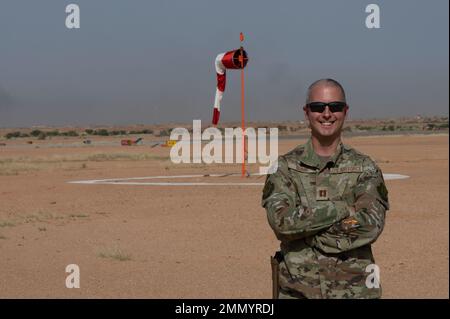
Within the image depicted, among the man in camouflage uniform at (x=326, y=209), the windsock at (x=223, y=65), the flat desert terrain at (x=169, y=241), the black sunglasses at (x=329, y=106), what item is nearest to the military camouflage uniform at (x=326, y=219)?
the man in camouflage uniform at (x=326, y=209)

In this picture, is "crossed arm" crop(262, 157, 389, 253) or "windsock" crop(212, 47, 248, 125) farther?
"windsock" crop(212, 47, 248, 125)

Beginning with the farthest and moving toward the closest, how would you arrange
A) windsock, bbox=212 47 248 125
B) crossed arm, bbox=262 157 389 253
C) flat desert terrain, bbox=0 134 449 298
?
windsock, bbox=212 47 248 125, flat desert terrain, bbox=0 134 449 298, crossed arm, bbox=262 157 389 253

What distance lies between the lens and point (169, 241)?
1260 centimetres

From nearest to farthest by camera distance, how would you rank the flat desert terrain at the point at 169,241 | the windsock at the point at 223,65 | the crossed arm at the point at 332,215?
the crossed arm at the point at 332,215, the flat desert terrain at the point at 169,241, the windsock at the point at 223,65

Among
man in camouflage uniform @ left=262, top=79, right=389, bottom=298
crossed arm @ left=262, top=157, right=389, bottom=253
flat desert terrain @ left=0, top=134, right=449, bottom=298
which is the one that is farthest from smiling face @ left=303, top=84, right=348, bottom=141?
flat desert terrain @ left=0, top=134, right=449, bottom=298

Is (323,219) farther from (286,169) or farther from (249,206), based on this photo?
(249,206)

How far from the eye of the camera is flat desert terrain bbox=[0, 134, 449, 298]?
9125 mm

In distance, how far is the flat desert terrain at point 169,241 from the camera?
912cm

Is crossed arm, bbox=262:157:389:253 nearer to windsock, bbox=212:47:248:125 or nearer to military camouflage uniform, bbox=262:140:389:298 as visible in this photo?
military camouflage uniform, bbox=262:140:389:298

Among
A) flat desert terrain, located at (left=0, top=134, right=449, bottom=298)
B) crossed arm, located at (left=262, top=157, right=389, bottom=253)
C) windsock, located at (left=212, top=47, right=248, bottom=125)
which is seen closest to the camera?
crossed arm, located at (left=262, top=157, right=389, bottom=253)

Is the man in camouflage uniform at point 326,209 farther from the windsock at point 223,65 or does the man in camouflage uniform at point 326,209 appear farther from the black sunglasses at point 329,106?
the windsock at point 223,65

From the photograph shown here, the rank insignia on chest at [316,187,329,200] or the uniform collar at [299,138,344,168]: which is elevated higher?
the uniform collar at [299,138,344,168]

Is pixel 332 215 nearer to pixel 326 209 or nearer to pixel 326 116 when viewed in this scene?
pixel 326 209
